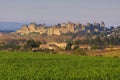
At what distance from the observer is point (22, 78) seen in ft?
62.5

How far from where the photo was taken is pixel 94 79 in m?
19.3

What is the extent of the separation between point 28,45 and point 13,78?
111997 millimetres

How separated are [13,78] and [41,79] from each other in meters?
1.60

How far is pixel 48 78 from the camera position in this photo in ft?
63.2

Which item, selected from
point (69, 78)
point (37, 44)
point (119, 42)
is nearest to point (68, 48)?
point (37, 44)

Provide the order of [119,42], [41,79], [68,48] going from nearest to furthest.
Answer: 1. [41,79]
2. [68,48]
3. [119,42]

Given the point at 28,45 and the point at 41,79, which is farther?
the point at 28,45

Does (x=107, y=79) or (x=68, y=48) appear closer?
(x=107, y=79)

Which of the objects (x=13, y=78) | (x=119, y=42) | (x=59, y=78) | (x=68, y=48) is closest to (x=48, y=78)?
(x=59, y=78)

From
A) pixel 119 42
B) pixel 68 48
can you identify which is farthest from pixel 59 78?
pixel 119 42

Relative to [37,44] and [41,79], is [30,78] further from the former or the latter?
[37,44]

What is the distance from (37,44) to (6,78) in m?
117

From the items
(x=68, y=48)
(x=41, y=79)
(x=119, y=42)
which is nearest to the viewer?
(x=41, y=79)

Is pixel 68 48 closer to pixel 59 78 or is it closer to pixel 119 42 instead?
pixel 119 42
